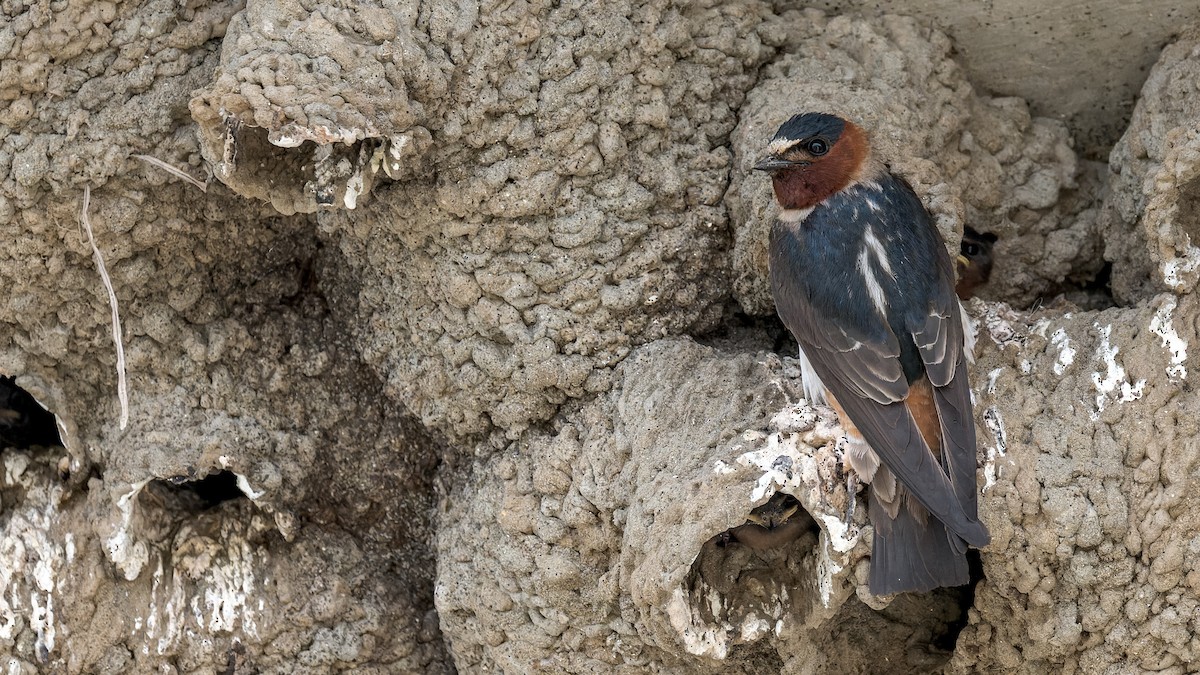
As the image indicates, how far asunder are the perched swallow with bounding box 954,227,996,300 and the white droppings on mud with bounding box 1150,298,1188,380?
0.74 meters

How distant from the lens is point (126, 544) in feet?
13.8

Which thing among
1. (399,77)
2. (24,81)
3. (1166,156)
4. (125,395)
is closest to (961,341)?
(1166,156)

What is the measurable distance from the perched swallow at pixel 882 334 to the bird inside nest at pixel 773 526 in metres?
0.22

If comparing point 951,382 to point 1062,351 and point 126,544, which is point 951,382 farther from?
point 126,544

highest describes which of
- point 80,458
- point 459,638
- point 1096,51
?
point 1096,51

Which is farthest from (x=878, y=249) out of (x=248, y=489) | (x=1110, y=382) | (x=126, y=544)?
(x=126, y=544)

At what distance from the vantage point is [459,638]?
425 centimetres

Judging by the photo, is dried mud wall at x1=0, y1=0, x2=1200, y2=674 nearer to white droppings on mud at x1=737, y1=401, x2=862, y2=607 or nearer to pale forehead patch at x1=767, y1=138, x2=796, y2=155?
white droppings on mud at x1=737, y1=401, x2=862, y2=607

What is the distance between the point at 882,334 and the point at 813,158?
506 millimetres

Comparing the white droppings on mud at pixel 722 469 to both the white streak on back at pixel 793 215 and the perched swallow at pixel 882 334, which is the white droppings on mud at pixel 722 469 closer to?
the perched swallow at pixel 882 334

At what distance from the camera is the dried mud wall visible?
3648 mm

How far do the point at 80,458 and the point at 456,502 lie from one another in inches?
40.8

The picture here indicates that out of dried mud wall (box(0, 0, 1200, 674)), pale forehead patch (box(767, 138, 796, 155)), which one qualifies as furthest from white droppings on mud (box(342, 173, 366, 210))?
pale forehead patch (box(767, 138, 796, 155))

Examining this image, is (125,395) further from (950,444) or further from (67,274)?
(950,444)
